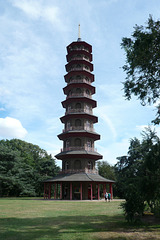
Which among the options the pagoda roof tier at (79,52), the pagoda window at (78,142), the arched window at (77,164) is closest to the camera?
the arched window at (77,164)

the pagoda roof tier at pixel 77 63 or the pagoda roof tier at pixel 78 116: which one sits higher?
the pagoda roof tier at pixel 77 63

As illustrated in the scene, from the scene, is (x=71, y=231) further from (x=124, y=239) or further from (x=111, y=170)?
(x=111, y=170)

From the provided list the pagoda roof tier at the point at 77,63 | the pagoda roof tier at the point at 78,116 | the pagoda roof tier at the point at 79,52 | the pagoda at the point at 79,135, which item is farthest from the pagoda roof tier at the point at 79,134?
the pagoda roof tier at the point at 79,52

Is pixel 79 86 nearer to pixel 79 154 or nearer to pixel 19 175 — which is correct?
pixel 79 154

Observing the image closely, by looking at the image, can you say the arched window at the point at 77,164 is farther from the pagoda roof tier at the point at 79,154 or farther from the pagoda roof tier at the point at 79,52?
the pagoda roof tier at the point at 79,52

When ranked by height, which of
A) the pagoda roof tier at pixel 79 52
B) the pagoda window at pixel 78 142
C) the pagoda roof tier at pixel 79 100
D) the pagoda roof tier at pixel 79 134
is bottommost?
the pagoda window at pixel 78 142

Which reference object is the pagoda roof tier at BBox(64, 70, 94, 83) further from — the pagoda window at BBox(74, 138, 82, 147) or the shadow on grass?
the shadow on grass

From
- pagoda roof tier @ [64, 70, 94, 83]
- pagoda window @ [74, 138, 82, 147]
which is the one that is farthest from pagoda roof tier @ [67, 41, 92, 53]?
pagoda window @ [74, 138, 82, 147]

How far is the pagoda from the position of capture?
28.6 m

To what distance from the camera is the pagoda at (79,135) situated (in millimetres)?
28622

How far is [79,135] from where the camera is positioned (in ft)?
101

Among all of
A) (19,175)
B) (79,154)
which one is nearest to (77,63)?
(79,154)

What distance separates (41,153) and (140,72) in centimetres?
6584

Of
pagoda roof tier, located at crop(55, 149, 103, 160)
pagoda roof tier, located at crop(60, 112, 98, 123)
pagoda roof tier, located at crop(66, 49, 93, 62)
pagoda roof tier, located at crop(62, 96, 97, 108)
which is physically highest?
pagoda roof tier, located at crop(66, 49, 93, 62)
